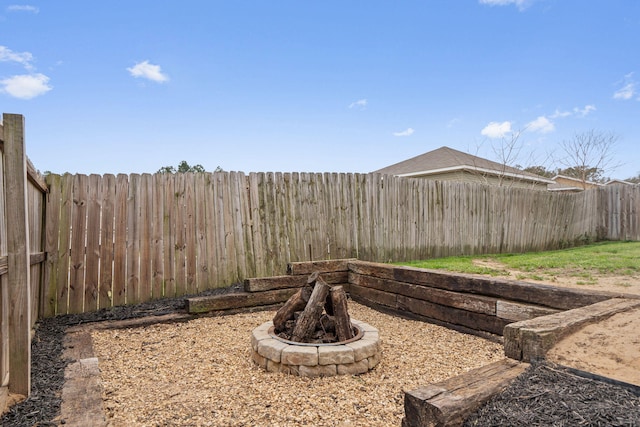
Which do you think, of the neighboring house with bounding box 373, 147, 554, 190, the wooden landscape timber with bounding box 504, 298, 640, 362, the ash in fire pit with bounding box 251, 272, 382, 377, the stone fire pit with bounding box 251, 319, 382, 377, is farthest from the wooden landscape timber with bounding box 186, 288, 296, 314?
the neighboring house with bounding box 373, 147, 554, 190

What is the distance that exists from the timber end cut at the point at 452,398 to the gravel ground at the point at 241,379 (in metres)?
0.58

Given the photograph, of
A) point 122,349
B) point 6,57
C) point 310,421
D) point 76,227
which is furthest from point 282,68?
point 310,421

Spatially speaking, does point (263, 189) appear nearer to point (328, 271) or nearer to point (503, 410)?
point (328, 271)

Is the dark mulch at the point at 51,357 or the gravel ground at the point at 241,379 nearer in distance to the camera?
the dark mulch at the point at 51,357

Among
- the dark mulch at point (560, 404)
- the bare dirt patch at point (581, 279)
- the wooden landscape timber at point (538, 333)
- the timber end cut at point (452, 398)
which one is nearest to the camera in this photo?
the dark mulch at point (560, 404)

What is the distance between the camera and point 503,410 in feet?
5.13

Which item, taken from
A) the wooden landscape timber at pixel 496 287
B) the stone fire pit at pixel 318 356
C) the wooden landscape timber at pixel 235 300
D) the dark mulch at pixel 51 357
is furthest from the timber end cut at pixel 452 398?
the wooden landscape timber at pixel 235 300

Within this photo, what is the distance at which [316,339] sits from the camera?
319 cm

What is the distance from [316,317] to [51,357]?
7.23 feet

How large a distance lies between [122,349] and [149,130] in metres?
6.71

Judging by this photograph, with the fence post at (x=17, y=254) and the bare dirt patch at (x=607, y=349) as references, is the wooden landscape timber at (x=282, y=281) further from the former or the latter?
the bare dirt patch at (x=607, y=349)

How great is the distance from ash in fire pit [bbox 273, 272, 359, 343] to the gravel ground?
39 centimetres

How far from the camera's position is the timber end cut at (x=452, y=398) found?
156cm

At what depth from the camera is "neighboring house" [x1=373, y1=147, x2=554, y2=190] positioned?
14.0 metres
